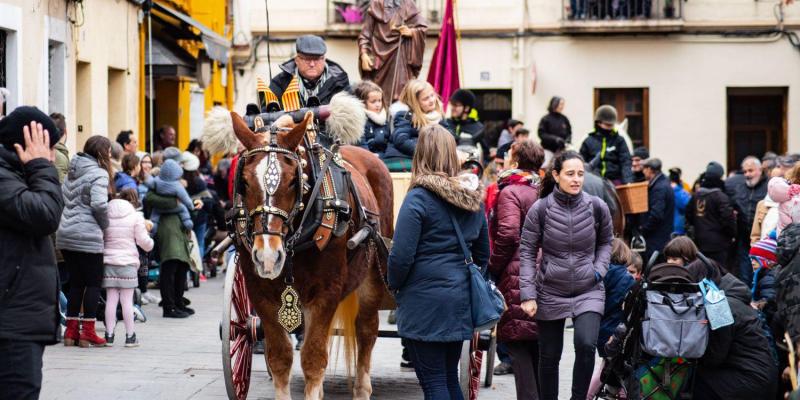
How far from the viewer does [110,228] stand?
12023mm

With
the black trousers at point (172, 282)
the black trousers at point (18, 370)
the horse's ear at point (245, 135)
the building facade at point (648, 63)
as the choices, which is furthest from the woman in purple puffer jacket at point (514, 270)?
the building facade at point (648, 63)

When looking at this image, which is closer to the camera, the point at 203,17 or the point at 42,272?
the point at 42,272

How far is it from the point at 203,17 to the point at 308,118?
21.1 meters

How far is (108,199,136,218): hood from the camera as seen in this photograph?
12102mm

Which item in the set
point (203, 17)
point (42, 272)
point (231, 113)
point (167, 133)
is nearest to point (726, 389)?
point (231, 113)

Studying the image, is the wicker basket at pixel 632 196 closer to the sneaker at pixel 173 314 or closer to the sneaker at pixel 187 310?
the sneaker at pixel 187 310

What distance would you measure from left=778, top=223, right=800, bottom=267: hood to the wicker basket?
8.75 meters

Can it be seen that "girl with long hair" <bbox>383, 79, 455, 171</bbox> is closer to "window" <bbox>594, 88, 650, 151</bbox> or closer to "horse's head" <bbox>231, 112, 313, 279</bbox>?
"horse's head" <bbox>231, 112, 313, 279</bbox>

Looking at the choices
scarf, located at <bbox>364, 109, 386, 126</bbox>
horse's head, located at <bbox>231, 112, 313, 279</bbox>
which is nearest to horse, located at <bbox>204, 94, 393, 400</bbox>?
horse's head, located at <bbox>231, 112, 313, 279</bbox>

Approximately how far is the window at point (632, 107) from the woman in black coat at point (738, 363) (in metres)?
22.1

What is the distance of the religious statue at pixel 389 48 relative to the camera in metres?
12.6

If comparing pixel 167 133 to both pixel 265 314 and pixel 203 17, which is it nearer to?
pixel 203 17

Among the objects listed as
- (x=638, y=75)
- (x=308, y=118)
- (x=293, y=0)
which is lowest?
(x=308, y=118)

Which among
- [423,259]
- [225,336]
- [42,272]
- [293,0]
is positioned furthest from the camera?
[293,0]
